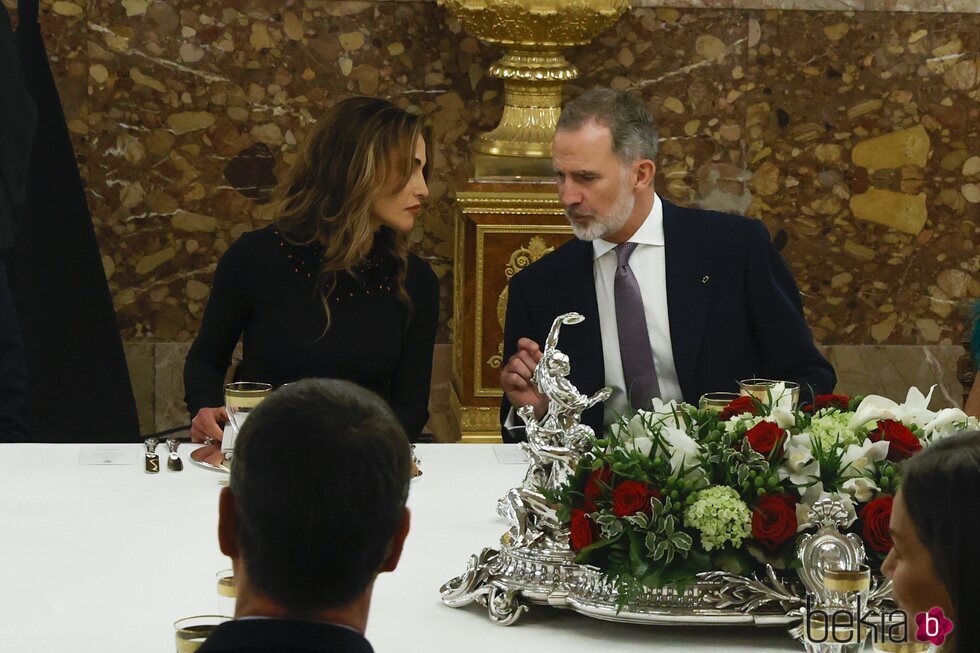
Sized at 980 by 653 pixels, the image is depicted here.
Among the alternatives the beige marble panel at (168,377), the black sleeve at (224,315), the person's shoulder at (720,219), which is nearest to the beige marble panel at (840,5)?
the person's shoulder at (720,219)

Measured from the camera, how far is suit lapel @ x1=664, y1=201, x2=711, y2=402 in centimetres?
390

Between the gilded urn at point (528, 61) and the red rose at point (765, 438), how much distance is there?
326 centimetres

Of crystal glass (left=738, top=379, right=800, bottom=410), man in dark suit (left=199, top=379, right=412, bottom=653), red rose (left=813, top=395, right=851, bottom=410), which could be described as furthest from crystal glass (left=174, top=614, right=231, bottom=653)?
red rose (left=813, top=395, right=851, bottom=410)

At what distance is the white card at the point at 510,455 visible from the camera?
3.26 metres

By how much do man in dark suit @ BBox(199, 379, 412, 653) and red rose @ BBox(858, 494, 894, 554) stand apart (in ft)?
3.40

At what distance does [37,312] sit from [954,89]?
361cm

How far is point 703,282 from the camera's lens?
13.1ft

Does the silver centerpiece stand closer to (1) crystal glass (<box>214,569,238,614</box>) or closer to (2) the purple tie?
(1) crystal glass (<box>214,569,238,614</box>)

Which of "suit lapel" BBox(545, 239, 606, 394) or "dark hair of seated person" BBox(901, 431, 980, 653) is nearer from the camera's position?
"dark hair of seated person" BBox(901, 431, 980, 653)

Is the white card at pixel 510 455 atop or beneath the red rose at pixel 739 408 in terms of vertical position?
beneath

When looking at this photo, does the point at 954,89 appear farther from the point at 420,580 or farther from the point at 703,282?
the point at 420,580

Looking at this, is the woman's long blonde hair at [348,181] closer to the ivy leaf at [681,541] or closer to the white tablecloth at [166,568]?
the white tablecloth at [166,568]

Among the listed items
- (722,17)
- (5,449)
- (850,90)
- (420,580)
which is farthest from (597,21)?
(420,580)

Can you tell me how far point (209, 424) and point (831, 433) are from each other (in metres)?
1.35
